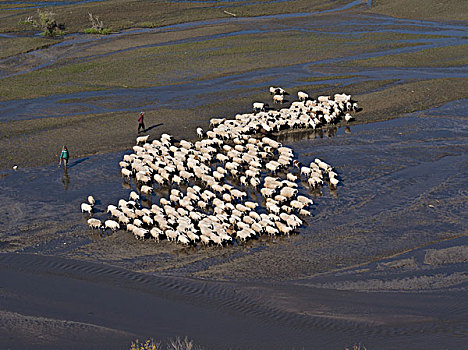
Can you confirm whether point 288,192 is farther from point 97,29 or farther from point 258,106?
point 97,29

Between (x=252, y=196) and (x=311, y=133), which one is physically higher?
(x=311, y=133)

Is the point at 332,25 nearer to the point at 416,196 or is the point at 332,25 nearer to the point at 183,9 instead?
the point at 183,9

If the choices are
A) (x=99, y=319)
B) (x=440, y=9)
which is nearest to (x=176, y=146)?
(x=99, y=319)

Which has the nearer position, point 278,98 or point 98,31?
point 278,98

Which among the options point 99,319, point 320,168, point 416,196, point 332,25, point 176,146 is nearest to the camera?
point 99,319

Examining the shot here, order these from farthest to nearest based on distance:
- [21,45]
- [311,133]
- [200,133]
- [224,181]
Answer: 1. [21,45]
2. [311,133]
3. [200,133]
4. [224,181]

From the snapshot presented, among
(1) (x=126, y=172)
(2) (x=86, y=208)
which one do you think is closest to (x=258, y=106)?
(1) (x=126, y=172)

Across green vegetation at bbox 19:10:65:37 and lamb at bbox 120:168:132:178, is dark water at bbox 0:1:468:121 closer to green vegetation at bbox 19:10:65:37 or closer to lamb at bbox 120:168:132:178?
green vegetation at bbox 19:10:65:37

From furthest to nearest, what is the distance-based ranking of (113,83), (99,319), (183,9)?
(183,9)
(113,83)
(99,319)
